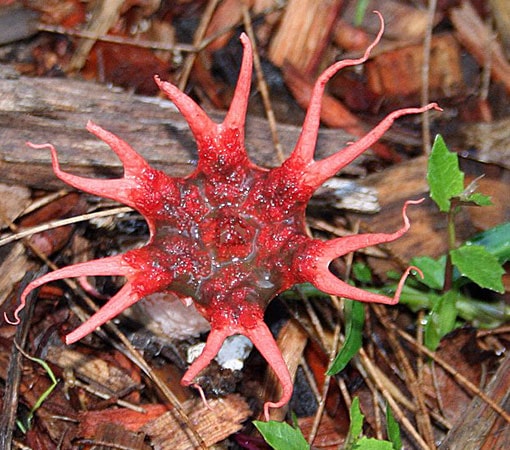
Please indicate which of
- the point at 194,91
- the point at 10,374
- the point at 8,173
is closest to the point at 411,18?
the point at 194,91

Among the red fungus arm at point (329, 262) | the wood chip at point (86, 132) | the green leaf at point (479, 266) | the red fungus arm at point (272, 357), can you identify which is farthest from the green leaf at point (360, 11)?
the red fungus arm at point (272, 357)

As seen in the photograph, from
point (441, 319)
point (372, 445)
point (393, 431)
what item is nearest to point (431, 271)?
point (441, 319)

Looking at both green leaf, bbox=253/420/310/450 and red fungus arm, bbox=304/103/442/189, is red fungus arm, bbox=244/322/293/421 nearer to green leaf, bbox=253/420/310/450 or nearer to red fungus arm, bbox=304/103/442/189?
green leaf, bbox=253/420/310/450

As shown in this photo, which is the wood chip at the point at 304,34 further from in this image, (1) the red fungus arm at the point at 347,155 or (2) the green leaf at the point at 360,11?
(1) the red fungus arm at the point at 347,155

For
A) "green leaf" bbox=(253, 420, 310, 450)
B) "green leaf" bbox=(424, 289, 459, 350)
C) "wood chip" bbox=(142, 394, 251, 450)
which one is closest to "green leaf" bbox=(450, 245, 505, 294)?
"green leaf" bbox=(424, 289, 459, 350)

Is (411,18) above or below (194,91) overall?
above

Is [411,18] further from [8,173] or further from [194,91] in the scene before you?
[8,173]
